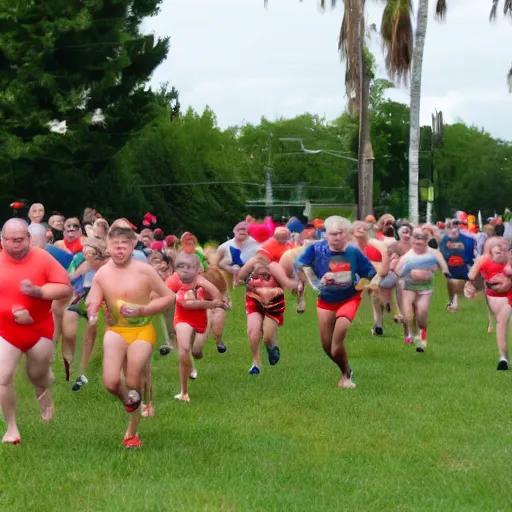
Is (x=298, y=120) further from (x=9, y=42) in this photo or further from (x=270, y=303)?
(x=270, y=303)

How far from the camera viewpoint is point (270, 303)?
49.6ft

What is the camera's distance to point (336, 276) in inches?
532

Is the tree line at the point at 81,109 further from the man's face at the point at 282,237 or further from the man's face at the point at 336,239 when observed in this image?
the man's face at the point at 336,239

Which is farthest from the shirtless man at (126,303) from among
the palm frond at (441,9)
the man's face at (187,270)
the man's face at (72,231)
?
the palm frond at (441,9)

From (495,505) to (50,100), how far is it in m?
37.1

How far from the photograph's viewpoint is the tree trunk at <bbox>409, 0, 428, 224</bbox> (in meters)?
34.3

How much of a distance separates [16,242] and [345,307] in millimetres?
4910

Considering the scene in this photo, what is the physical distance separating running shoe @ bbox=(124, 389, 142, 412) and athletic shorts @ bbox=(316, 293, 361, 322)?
4411 millimetres

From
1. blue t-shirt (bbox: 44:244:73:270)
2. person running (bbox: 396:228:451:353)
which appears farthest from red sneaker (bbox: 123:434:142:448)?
person running (bbox: 396:228:451:353)

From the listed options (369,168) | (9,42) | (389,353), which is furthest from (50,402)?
(9,42)

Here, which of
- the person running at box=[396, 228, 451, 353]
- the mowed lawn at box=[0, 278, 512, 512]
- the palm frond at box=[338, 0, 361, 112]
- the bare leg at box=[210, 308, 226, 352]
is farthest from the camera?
the palm frond at box=[338, 0, 361, 112]

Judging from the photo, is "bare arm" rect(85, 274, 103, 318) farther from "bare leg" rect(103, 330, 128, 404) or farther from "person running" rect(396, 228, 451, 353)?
"person running" rect(396, 228, 451, 353)

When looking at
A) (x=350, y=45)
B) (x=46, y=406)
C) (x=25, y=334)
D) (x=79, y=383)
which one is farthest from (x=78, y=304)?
(x=350, y=45)

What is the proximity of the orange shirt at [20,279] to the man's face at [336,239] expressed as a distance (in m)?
4.12
